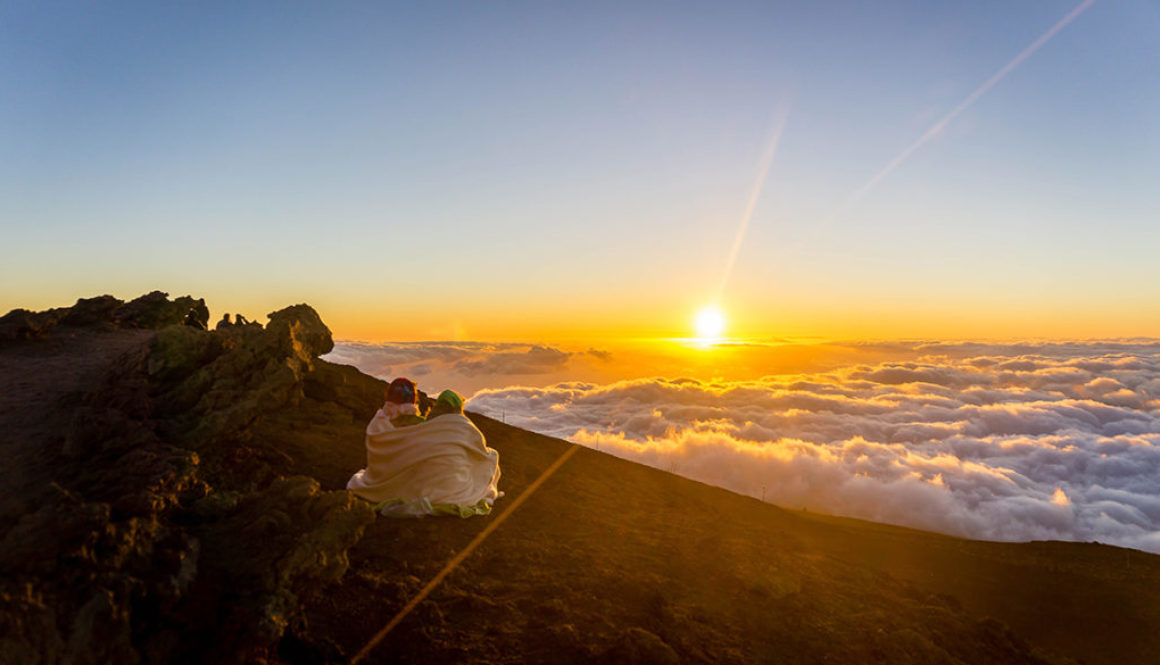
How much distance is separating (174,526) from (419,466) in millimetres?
4647

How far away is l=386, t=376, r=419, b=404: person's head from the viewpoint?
10.4 m

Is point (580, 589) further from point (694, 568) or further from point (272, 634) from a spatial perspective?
point (272, 634)

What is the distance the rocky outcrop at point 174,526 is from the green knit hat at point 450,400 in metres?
2.62

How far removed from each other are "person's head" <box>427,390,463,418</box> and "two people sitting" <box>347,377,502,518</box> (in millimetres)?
332

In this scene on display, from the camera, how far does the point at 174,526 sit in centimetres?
529

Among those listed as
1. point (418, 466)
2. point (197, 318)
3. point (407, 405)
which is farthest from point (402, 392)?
point (197, 318)

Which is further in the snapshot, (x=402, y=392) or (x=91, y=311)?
(x=91, y=311)

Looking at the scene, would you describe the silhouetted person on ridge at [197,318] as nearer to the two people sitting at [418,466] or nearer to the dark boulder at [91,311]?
the dark boulder at [91,311]

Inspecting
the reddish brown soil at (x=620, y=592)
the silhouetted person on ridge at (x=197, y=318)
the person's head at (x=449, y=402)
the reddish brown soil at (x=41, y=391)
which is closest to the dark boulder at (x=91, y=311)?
the reddish brown soil at (x=41, y=391)

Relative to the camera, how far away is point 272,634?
495 cm

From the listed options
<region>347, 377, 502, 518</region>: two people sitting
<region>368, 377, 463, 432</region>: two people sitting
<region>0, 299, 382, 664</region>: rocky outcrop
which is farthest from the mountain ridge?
<region>368, 377, 463, 432</region>: two people sitting

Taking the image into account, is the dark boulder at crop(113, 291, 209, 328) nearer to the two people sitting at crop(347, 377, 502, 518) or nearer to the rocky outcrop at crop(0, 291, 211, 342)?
the rocky outcrop at crop(0, 291, 211, 342)

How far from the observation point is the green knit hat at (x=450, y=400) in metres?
10.6

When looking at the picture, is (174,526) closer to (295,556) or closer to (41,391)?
(295,556)
